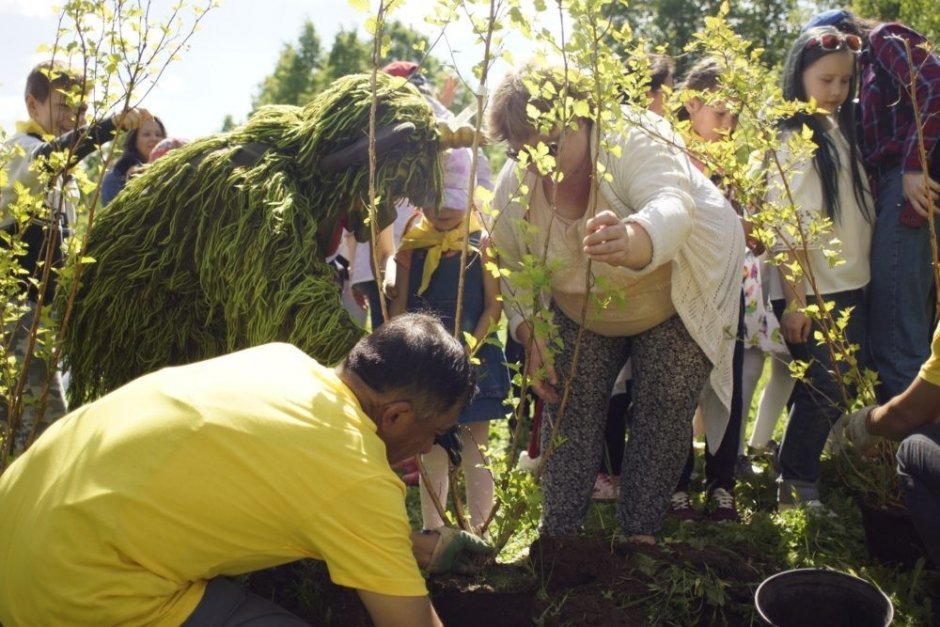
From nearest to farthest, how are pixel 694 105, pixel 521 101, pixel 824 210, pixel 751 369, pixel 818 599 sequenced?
pixel 818 599
pixel 521 101
pixel 824 210
pixel 694 105
pixel 751 369

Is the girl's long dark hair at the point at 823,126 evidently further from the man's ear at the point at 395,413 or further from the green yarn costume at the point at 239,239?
the man's ear at the point at 395,413

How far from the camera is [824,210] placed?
360 centimetres

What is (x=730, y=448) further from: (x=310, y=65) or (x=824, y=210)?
(x=310, y=65)

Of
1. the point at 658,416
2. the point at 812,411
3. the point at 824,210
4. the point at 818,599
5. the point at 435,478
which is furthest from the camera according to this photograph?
the point at 812,411

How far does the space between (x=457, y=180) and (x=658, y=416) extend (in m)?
1.33

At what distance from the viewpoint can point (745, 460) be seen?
14.3 ft

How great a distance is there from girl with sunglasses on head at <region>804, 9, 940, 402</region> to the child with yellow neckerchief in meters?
1.41

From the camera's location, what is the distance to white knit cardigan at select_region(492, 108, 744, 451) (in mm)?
2777

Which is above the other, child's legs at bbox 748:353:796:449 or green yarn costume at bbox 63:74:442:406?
green yarn costume at bbox 63:74:442:406

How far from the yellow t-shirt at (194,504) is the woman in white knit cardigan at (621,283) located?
33.4 inches

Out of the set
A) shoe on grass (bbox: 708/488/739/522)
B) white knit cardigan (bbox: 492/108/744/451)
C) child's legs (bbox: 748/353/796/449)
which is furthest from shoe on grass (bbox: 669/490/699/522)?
white knit cardigan (bbox: 492/108/744/451)

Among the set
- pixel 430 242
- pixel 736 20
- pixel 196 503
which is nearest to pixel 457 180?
pixel 430 242

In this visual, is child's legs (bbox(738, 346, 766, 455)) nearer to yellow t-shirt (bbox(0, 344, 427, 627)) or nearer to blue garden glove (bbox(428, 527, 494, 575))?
blue garden glove (bbox(428, 527, 494, 575))

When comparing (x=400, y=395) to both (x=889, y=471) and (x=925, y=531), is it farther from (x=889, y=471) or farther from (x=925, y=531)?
(x=889, y=471)
